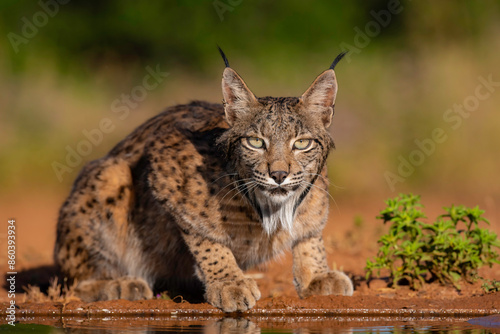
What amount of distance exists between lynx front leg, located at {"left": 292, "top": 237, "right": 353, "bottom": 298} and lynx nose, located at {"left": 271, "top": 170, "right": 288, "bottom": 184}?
37.7 inches

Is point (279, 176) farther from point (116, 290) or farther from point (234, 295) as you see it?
point (116, 290)

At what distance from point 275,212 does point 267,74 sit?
7773 mm

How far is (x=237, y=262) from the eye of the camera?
6133mm

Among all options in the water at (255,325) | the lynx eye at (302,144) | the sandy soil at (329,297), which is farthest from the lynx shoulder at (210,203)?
the water at (255,325)

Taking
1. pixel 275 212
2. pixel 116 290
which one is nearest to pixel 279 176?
pixel 275 212

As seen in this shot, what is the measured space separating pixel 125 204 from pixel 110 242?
0.31m

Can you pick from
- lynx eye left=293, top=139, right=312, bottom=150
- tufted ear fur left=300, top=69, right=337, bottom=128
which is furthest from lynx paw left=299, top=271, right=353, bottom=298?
tufted ear fur left=300, top=69, right=337, bottom=128

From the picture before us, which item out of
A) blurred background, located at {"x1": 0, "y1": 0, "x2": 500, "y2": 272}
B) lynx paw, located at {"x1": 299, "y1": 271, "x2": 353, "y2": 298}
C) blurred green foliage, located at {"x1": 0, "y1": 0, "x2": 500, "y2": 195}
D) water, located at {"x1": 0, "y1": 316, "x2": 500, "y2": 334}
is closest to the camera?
water, located at {"x1": 0, "y1": 316, "x2": 500, "y2": 334}

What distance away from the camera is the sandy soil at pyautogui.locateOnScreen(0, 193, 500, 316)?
5332mm

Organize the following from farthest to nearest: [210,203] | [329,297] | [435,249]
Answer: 1. [435,249]
2. [210,203]
3. [329,297]

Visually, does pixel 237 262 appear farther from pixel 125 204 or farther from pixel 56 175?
pixel 56 175

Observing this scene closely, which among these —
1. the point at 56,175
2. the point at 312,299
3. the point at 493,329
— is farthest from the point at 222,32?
the point at 493,329

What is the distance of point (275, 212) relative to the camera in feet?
18.8

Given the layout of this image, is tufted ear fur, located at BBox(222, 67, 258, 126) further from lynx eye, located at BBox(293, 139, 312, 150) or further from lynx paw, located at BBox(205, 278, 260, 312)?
lynx paw, located at BBox(205, 278, 260, 312)
